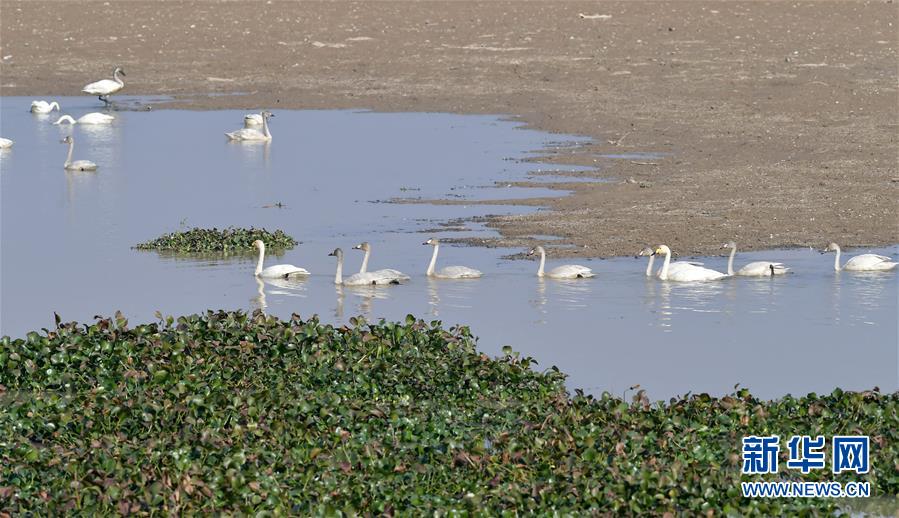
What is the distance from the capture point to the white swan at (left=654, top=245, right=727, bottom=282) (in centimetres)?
1633

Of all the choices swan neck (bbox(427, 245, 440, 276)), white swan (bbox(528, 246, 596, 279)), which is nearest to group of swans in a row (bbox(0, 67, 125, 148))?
swan neck (bbox(427, 245, 440, 276))

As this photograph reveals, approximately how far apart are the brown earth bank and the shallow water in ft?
4.73

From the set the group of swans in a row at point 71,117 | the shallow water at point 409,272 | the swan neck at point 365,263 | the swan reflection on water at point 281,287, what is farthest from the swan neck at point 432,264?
the group of swans in a row at point 71,117

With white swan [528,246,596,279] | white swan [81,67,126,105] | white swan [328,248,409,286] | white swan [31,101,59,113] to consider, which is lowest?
white swan [328,248,409,286]

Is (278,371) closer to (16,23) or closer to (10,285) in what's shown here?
(10,285)

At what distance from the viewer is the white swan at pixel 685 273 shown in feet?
53.6

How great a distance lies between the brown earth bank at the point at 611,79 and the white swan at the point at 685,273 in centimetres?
137

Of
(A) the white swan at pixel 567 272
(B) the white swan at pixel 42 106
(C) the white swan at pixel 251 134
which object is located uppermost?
(B) the white swan at pixel 42 106

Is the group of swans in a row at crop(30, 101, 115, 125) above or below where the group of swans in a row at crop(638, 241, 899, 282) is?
above

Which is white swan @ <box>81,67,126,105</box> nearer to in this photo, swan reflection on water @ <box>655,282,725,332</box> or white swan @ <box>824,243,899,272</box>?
swan reflection on water @ <box>655,282,725,332</box>

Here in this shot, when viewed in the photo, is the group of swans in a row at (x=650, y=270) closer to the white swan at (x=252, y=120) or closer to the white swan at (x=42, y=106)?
the white swan at (x=252, y=120)

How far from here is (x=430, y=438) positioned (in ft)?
32.9

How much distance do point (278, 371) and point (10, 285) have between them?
19.4 ft

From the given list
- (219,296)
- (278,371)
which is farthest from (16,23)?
(278,371)
